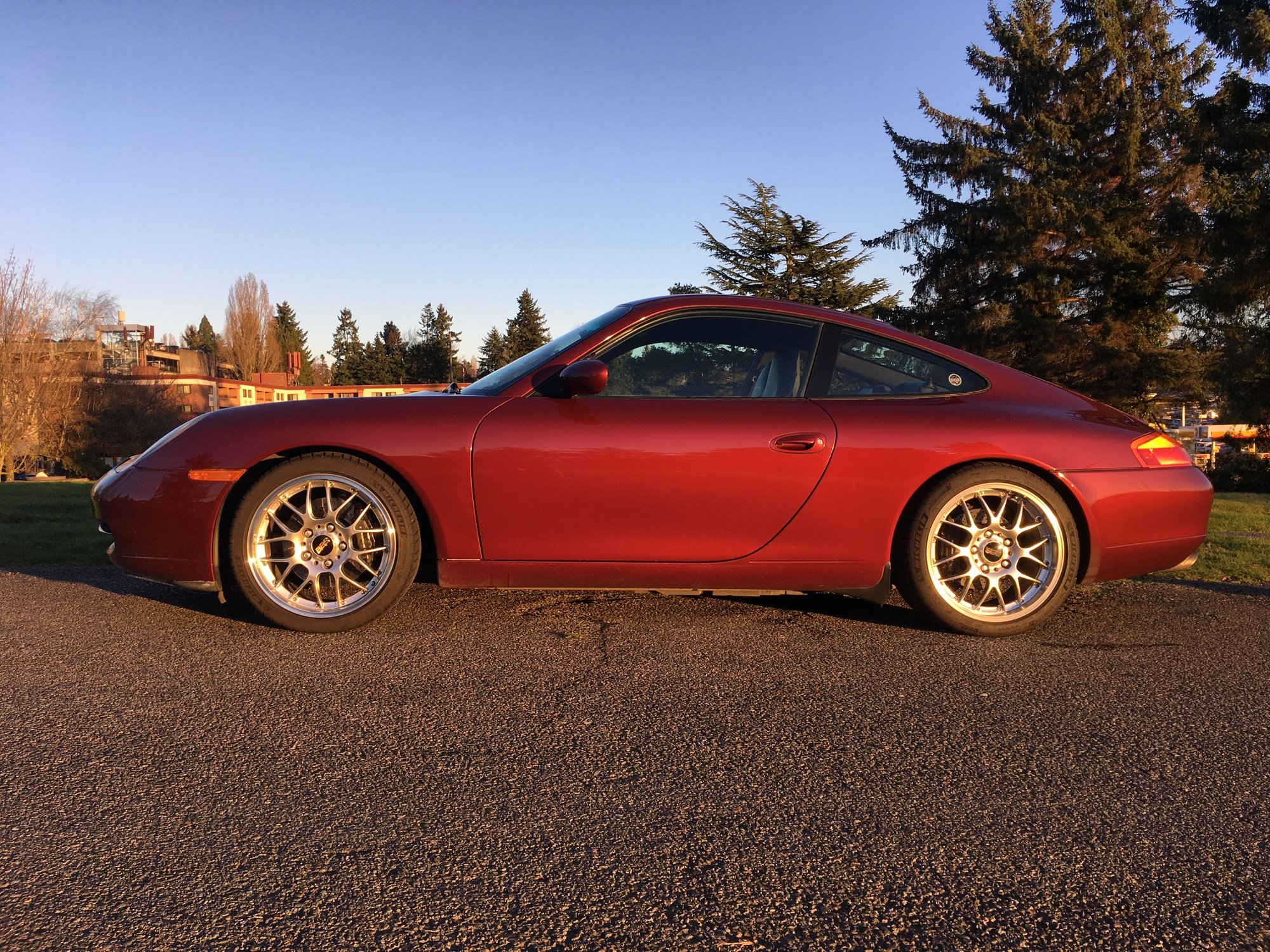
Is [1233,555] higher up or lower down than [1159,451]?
lower down

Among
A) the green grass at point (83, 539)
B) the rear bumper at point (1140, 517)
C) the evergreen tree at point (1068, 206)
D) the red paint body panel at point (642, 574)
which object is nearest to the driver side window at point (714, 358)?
the red paint body panel at point (642, 574)

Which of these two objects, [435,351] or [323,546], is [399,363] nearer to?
[435,351]

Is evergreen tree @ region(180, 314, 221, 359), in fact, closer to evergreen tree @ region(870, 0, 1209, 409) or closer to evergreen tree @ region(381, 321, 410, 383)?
evergreen tree @ region(381, 321, 410, 383)

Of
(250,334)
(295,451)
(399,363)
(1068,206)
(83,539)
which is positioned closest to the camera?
(295,451)

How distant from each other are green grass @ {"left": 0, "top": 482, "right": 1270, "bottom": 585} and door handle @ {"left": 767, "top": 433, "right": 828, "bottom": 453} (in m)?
2.95

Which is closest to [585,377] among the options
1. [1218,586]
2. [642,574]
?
[642,574]

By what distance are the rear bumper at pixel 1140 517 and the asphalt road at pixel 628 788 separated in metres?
0.33

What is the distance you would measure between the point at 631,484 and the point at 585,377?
46cm

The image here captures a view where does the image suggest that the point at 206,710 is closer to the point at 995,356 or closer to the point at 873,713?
the point at 873,713

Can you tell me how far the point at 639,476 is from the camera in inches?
141

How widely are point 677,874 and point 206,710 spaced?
1.64 m

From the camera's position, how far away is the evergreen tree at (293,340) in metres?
105

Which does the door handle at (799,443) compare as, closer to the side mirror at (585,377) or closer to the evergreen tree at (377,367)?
the side mirror at (585,377)

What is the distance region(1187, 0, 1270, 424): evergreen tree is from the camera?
17.9 metres
